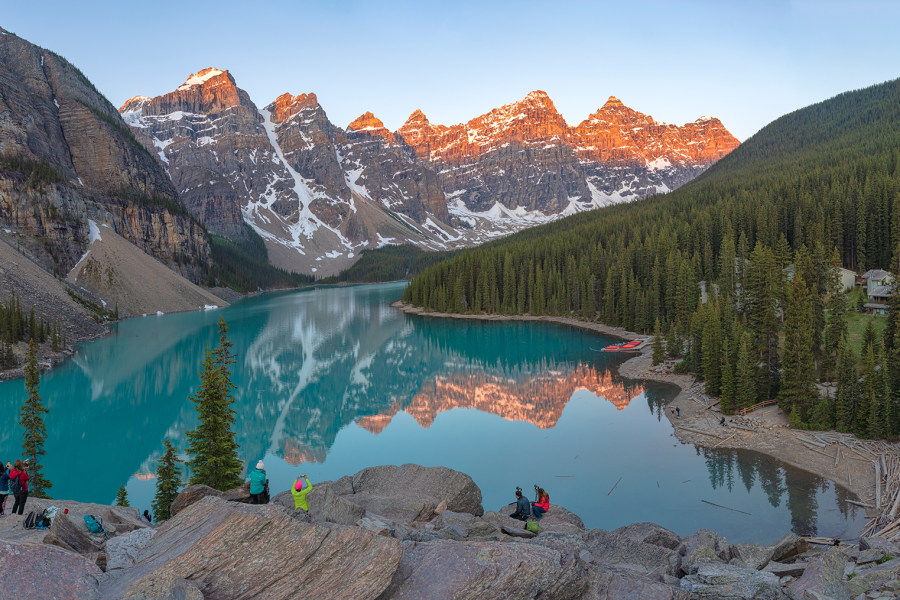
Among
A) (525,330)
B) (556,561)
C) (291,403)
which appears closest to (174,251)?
(525,330)

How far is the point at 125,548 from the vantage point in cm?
1084

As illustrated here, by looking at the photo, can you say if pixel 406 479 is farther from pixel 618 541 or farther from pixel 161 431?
pixel 161 431

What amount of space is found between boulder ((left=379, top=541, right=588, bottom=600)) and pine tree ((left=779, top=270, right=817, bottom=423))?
91.8 feet

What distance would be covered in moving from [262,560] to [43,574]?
11.4 feet

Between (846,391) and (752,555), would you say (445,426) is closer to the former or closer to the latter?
(846,391)

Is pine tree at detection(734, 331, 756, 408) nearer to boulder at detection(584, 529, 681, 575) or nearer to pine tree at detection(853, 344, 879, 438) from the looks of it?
pine tree at detection(853, 344, 879, 438)

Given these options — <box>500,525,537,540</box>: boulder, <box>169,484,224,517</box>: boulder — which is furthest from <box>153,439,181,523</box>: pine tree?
<box>500,525,537,540</box>: boulder

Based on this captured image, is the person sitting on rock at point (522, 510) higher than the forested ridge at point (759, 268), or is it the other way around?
the forested ridge at point (759, 268)

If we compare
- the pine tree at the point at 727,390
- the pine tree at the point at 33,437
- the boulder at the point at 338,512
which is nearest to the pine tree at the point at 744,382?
the pine tree at the point at 727,390

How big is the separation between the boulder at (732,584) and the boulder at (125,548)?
37.9 ft

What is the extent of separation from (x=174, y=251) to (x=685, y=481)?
156 metres

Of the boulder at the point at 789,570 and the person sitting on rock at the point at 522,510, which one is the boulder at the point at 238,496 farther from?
the boulder at the point at 789,570

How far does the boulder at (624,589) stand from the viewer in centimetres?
1048

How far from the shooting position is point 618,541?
15.3 m
